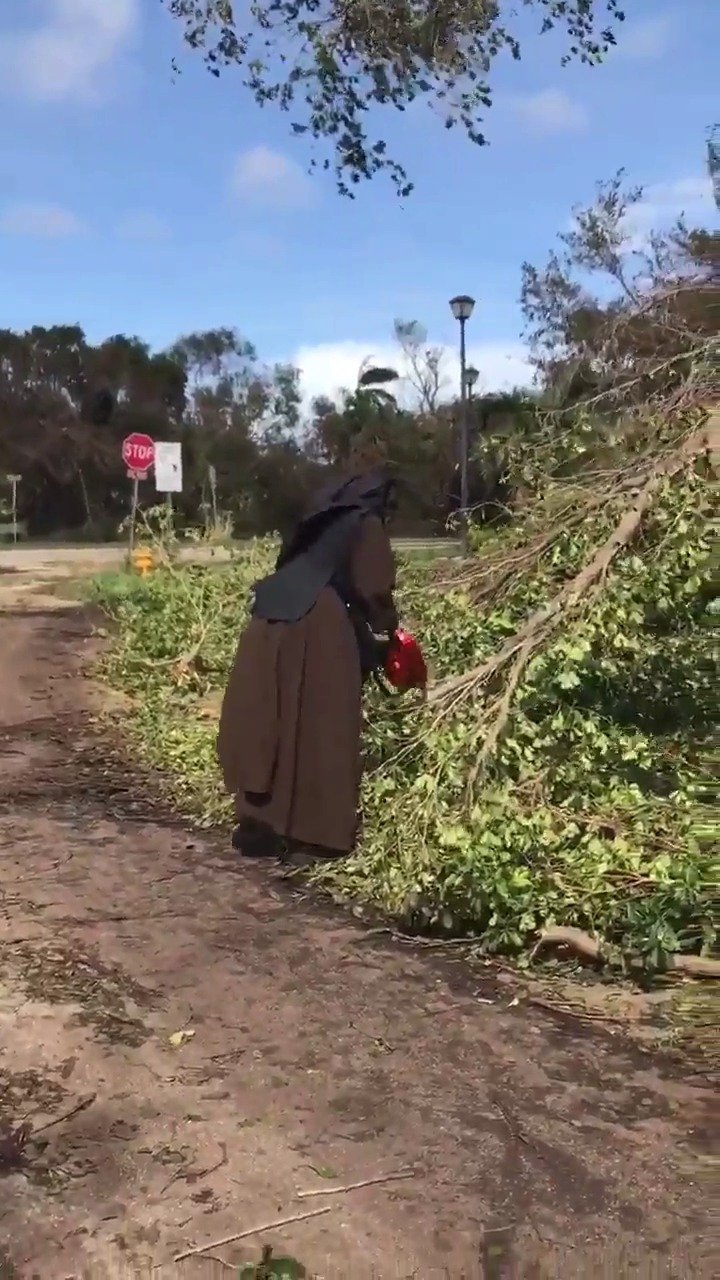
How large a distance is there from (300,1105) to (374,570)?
1.36m

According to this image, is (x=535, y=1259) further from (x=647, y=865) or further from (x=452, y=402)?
(x=452, y=402)

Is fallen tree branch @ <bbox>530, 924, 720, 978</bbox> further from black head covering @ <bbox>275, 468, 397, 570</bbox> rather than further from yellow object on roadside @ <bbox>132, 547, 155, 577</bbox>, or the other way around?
yellow object on roadside @ <bbox>132, 547, 155, 577</bbox>

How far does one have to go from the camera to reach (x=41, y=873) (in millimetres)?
4512

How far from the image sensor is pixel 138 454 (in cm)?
1348

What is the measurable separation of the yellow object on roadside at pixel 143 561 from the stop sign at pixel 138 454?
7.89 feet

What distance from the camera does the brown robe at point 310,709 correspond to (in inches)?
102

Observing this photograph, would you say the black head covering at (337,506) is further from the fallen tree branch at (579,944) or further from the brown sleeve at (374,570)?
the fallen tree branch at (579,944)

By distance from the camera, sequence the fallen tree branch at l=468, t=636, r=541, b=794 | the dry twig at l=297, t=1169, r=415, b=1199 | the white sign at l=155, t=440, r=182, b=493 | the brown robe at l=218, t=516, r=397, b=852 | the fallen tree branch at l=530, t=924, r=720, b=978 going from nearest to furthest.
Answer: the dry twig at l=297, t=1169, r=415, b=1199 → the brown robe at l=218, t=516, r=397, b=852 → the fallen tree branch at l=530, t=924, r=720, b=978 → the fallen tree branch at l=468, t=636, r=541, b=794 → the white sign at l=155, t=440, r=182, b=493

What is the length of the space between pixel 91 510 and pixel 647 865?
93.4 feet

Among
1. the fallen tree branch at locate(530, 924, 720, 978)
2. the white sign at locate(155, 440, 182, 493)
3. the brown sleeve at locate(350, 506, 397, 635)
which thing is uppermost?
the white sign at locate(155, 440, 182, 493)

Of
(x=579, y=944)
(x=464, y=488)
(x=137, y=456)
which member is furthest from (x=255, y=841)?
(x=137, y=456)

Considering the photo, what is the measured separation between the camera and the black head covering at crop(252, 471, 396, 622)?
8.45 feet

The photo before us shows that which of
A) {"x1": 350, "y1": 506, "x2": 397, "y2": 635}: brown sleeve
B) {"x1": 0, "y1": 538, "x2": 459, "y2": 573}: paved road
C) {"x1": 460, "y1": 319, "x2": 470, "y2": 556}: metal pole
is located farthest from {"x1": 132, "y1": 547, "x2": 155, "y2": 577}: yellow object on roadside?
{"x1": 350, "y1": 506, "x2": 397, "y2": 635}: brown sleeve

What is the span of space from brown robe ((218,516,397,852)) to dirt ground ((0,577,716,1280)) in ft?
2.38
